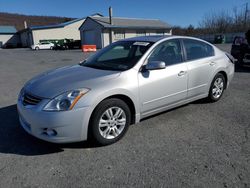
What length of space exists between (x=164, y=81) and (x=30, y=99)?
2145 millimetres

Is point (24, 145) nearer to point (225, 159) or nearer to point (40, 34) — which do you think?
point (225, 159)

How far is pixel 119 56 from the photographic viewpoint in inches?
173

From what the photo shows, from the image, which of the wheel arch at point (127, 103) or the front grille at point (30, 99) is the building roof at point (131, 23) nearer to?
the wheel arch at point (127, 103)

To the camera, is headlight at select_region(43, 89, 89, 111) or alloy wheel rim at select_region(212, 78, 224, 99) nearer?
headlight at select_region(43, 89, 89, 111)

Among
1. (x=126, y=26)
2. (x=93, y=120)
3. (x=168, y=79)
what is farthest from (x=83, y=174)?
(x=126, y=26)

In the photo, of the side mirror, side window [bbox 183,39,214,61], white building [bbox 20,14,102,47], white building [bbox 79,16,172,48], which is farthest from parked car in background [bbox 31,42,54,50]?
the side mirror

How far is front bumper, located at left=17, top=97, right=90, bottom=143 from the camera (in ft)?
9.00

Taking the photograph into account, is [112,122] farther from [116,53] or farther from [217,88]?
[217,88]

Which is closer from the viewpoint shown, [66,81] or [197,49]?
[66,81]

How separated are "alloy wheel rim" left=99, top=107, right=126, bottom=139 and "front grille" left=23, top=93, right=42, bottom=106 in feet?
2.98

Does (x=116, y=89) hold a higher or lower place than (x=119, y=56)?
lower

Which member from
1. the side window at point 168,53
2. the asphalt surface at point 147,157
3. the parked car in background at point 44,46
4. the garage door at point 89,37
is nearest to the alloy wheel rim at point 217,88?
the asphalt surface at point 147,157

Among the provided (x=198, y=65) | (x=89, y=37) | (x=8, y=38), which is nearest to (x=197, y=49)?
(x=198, y=65)

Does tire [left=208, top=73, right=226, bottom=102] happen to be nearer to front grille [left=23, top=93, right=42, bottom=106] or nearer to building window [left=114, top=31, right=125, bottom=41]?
front grille [left=23, top=93, right=42, bottom=106]
